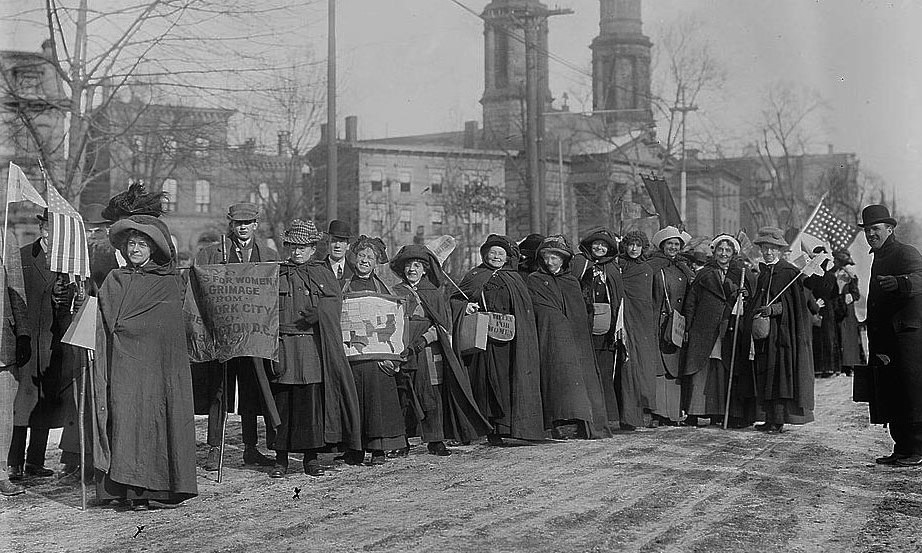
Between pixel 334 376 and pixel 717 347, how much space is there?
4700mm

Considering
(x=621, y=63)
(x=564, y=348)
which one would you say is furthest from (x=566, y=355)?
(x=621, y=63)

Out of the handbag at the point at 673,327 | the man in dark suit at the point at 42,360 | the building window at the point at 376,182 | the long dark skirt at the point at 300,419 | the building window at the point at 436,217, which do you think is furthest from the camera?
the building window at the point at 436,217

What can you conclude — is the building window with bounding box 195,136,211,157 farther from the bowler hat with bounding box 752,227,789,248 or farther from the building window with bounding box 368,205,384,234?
the building window with bounding box 368,205,384,234

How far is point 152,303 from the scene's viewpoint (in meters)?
7.58

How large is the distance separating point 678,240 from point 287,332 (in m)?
5.40

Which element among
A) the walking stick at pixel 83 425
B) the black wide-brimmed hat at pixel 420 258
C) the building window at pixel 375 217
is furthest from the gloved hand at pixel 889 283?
the building window at pixel 375 217

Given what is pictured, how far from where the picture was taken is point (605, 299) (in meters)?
11.5

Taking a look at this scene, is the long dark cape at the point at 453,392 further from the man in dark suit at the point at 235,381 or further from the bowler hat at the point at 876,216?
the bowler hat at the point at 876,216

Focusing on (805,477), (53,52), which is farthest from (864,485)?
(53,52)

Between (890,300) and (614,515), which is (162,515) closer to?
(614,515)

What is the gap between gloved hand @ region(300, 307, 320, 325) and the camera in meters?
8.97

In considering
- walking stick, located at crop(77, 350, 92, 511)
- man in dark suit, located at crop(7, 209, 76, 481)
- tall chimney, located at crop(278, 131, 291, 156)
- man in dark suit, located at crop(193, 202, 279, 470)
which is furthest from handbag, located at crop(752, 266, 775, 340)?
tall chimney, located at crop(278, 131, 291, 156)

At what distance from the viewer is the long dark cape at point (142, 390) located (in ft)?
24.2

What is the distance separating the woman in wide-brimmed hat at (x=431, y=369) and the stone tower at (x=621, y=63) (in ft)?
161
